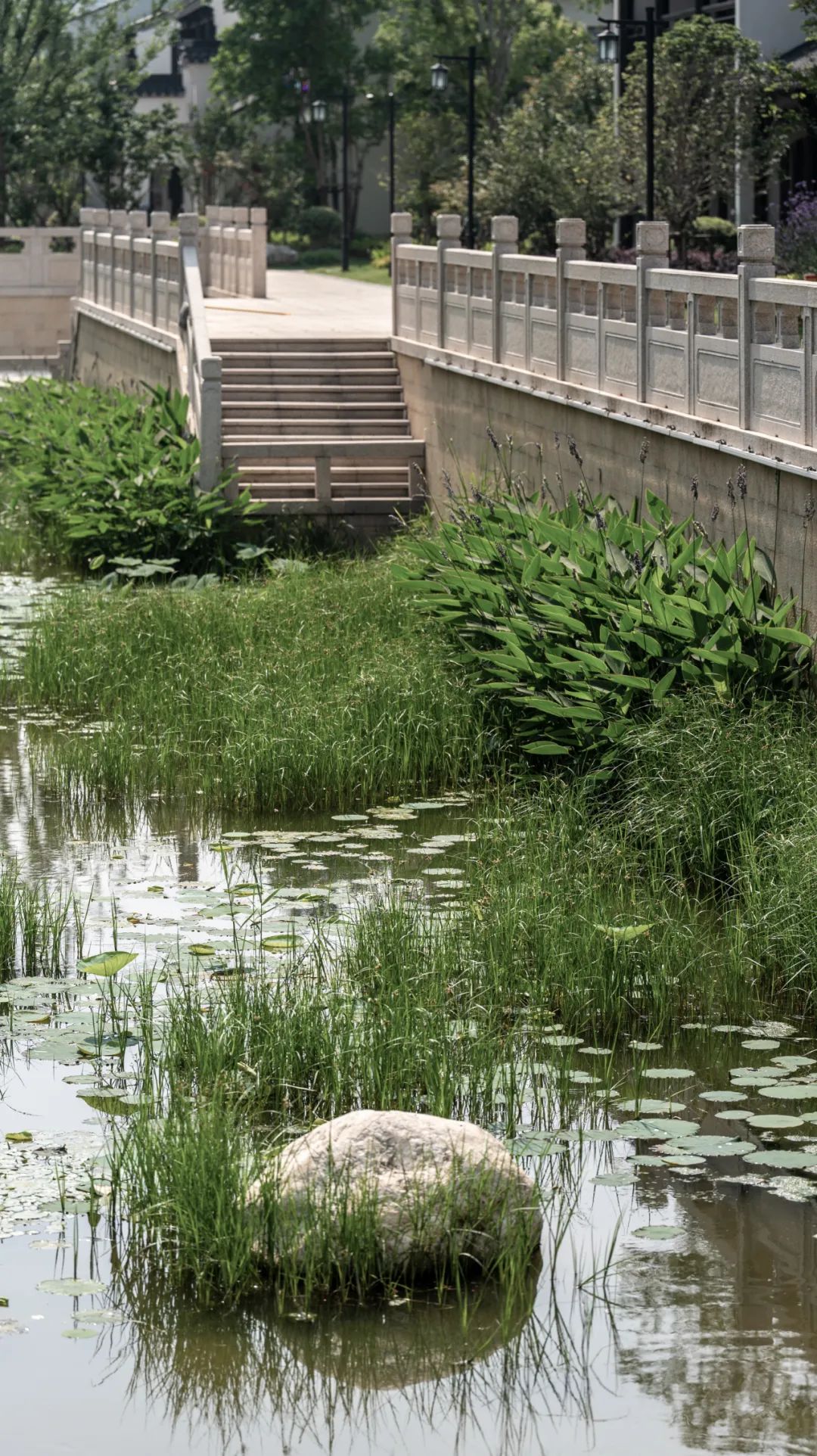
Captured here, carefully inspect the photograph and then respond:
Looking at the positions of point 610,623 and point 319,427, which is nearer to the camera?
point 610,623

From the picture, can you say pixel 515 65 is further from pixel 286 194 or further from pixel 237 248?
pixel 237 248

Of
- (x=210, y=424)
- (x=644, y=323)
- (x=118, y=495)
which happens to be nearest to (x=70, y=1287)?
(x=644, y=323)

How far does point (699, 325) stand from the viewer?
12.6 metres

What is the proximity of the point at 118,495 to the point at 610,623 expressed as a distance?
886 cm

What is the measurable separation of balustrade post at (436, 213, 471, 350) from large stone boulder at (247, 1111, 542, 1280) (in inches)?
586

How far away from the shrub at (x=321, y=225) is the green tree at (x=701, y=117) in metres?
23.9

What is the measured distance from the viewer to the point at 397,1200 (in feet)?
18.3

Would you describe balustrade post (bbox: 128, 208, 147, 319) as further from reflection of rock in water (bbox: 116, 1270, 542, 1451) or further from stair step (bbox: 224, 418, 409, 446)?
reflection of rock in water (bbox: 116, 1270, 542, 1451)

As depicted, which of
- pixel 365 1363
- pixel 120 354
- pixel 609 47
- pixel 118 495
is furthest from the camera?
pixel 120 354

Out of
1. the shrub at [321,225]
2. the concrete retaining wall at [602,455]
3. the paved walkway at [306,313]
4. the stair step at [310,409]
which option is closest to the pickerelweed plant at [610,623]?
the concrete retaining wall at [602,455]

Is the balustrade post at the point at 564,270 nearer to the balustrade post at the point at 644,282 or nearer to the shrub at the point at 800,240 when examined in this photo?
the balustrade post at the point at 644,282

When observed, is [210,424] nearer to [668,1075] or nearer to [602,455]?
[602,455]

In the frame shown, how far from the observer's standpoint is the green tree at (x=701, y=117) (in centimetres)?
2886

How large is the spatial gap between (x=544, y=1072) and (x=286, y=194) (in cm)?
5088
